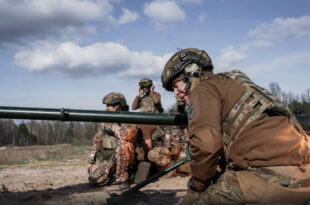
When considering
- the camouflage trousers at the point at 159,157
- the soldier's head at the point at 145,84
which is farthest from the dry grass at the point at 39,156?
the camouflage trousers at the point at 159,157

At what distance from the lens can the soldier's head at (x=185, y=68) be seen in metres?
3.19

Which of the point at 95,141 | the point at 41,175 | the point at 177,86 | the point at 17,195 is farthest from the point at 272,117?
the point at 41,175

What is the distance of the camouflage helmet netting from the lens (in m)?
6.95

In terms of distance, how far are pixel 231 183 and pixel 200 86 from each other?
0.80 m

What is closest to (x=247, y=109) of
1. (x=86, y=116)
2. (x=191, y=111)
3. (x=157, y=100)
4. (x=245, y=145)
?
(x=245, y=145)

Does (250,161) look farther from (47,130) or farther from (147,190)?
(47,130)

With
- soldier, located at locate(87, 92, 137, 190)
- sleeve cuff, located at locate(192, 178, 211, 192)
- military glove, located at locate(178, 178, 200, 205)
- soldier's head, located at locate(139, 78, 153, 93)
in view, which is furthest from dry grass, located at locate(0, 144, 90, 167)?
sleeve cuff, located at locate(192, 178, 211, 192)

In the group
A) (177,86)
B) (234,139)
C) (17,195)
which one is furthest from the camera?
(17,195)

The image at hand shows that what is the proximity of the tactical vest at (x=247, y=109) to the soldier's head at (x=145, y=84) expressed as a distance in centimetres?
713

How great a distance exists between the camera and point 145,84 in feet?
32.3

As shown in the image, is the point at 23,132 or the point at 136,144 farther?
the point at 23,132

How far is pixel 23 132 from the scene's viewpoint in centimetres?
3600

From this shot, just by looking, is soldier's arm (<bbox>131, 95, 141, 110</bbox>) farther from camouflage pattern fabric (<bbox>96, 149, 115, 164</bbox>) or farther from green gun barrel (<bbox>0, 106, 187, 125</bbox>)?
green gun barrel (<bbox>0, 106, 187, 125</bbox>)

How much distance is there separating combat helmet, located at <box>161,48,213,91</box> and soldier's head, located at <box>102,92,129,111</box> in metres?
3.76
